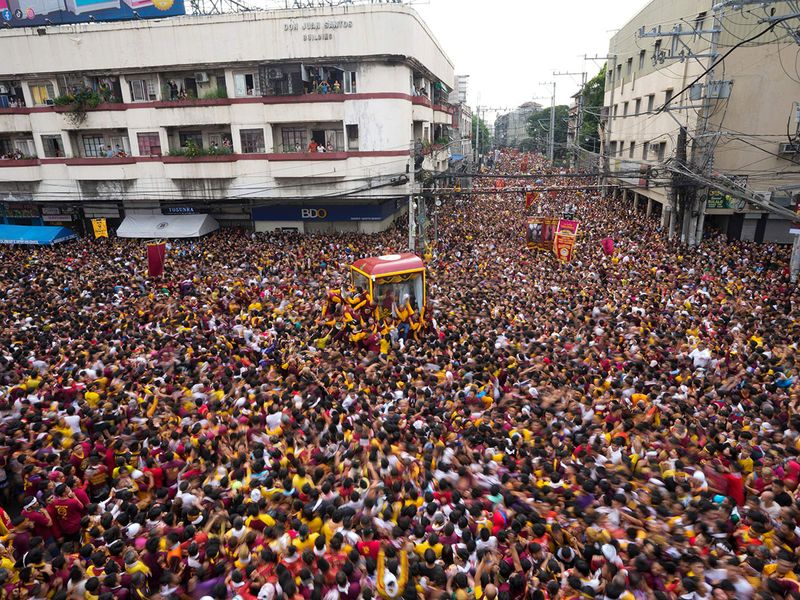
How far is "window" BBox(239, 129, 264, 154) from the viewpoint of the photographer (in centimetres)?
2257

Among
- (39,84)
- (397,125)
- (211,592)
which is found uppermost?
(39,84)

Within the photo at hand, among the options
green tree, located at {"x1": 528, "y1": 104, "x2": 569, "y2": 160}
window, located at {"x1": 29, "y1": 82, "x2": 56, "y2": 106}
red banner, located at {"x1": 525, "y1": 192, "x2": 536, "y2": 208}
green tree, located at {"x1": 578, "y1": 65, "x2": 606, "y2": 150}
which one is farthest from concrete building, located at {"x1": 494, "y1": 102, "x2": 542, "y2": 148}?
window, located at {"x1": 29, "y1": 82, "x2": 56, "y2": 106}

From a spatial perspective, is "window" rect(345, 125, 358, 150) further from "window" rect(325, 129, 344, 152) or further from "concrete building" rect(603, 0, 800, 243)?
"concrete building" rect(603, 0, 800, 243)

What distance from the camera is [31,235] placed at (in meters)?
23.9

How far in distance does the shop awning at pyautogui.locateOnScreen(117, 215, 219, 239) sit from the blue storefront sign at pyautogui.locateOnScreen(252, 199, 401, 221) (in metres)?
2.42

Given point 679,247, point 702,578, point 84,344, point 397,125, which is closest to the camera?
point 702,578

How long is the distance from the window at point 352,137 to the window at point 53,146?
548 inches

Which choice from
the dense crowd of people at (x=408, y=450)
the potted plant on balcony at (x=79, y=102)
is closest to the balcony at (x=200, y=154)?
the potted plant on balcony at (x=79, y=102)

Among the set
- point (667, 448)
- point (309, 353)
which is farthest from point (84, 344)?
point (667, 448)

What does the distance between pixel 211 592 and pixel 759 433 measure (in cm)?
712

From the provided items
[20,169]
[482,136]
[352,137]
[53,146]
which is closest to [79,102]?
[53,146]

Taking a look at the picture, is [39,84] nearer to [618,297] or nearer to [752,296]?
[618,297]

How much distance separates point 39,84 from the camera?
23.8 m

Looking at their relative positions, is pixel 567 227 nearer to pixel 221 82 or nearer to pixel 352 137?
pixel 352 137
